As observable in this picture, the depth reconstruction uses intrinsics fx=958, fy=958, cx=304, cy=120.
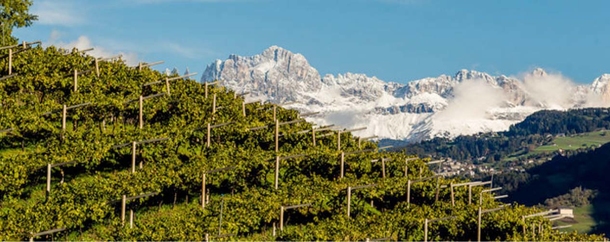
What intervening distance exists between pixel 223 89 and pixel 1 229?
3414 cm

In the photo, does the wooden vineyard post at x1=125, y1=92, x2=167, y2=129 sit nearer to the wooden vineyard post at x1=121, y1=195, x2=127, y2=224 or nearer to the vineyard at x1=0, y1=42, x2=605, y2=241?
the vineyard at x1=0, y1=42, x2=605, y2=241

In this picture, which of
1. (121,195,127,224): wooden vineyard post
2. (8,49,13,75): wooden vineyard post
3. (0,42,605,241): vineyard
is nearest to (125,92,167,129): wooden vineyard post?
(0,42,605,241): vineyard

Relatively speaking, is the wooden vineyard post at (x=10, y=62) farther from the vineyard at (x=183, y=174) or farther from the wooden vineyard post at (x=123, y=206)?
the wooden vineyard post at (x=123, y=206)

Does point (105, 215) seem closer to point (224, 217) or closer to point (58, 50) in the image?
point (224, 217)

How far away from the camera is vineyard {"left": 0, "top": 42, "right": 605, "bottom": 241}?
4688cm

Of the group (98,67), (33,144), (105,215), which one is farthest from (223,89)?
(105,215)

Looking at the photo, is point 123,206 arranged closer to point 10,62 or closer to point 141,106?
point 141,106

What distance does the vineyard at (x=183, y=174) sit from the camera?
46875 mm

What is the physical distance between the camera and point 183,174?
2037 inches

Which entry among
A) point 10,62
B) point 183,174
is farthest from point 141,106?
point 10,62

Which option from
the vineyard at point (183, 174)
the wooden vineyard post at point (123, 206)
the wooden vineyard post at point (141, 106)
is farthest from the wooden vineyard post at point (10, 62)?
the wooden vineyard post at point (123, 206)

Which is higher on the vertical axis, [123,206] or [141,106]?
[141,106]

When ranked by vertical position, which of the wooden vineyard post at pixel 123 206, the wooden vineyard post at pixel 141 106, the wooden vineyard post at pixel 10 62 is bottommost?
the wooden vineyard post at pixel 123 206

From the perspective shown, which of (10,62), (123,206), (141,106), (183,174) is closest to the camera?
(123,206)
